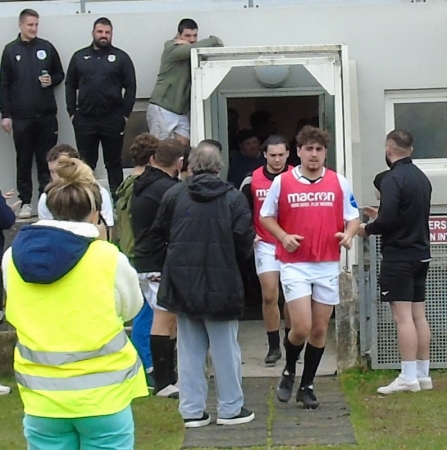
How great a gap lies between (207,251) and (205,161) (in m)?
0.59

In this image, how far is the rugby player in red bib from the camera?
7750 millimetres

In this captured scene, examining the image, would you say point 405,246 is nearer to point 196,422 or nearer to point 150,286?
point 150,286

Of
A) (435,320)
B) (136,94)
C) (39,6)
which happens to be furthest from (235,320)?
(39,6)

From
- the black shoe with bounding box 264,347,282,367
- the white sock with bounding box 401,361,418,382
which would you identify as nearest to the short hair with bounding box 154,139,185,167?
the black shoe with bounding box 264,347,282,367

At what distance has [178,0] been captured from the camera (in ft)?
33.6

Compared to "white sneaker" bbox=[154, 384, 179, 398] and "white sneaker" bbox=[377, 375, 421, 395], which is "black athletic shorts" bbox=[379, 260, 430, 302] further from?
"white sneaker" bbox=[154, 384, 179, 398]

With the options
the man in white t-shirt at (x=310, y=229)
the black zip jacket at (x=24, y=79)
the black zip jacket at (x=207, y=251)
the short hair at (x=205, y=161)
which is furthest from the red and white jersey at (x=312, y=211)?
the black zip jacket at (x=24, y=79)

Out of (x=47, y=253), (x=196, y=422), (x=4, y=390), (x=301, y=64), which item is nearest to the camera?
(x=47, y=253)

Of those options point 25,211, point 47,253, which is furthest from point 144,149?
point 47,253

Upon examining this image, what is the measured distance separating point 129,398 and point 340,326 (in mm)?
4118

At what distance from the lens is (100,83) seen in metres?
9.49

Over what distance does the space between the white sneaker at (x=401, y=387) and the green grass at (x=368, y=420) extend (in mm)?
57

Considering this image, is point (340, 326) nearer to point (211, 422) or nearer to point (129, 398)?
point (211, 422)

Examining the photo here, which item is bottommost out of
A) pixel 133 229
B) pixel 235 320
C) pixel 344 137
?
pixel 235 320
